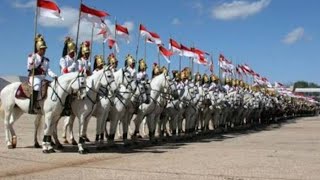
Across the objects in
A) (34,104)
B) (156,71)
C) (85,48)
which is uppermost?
(85,48)

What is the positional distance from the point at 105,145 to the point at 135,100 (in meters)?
2.08

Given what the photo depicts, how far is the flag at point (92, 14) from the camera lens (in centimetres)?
1881

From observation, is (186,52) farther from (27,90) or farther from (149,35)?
(27,90)

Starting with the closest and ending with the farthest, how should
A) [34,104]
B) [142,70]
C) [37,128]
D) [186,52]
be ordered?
[34,104]
[37,128]
[142,70]
[186,52]

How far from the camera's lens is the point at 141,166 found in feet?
44.8

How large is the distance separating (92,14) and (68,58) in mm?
2292

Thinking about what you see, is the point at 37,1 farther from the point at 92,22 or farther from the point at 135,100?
the point at 135,100

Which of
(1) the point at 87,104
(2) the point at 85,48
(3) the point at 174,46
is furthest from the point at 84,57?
(3) the point at 174,46

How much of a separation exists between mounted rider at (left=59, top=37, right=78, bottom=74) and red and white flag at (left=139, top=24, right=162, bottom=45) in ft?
25.0

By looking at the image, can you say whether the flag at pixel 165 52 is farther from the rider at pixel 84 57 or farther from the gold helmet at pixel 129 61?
the rider at pixel 84 57

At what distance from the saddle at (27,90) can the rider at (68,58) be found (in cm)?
105

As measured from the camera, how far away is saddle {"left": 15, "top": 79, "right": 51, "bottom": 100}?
16.2 m

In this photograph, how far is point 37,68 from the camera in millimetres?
16562

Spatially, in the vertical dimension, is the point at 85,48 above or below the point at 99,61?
above
